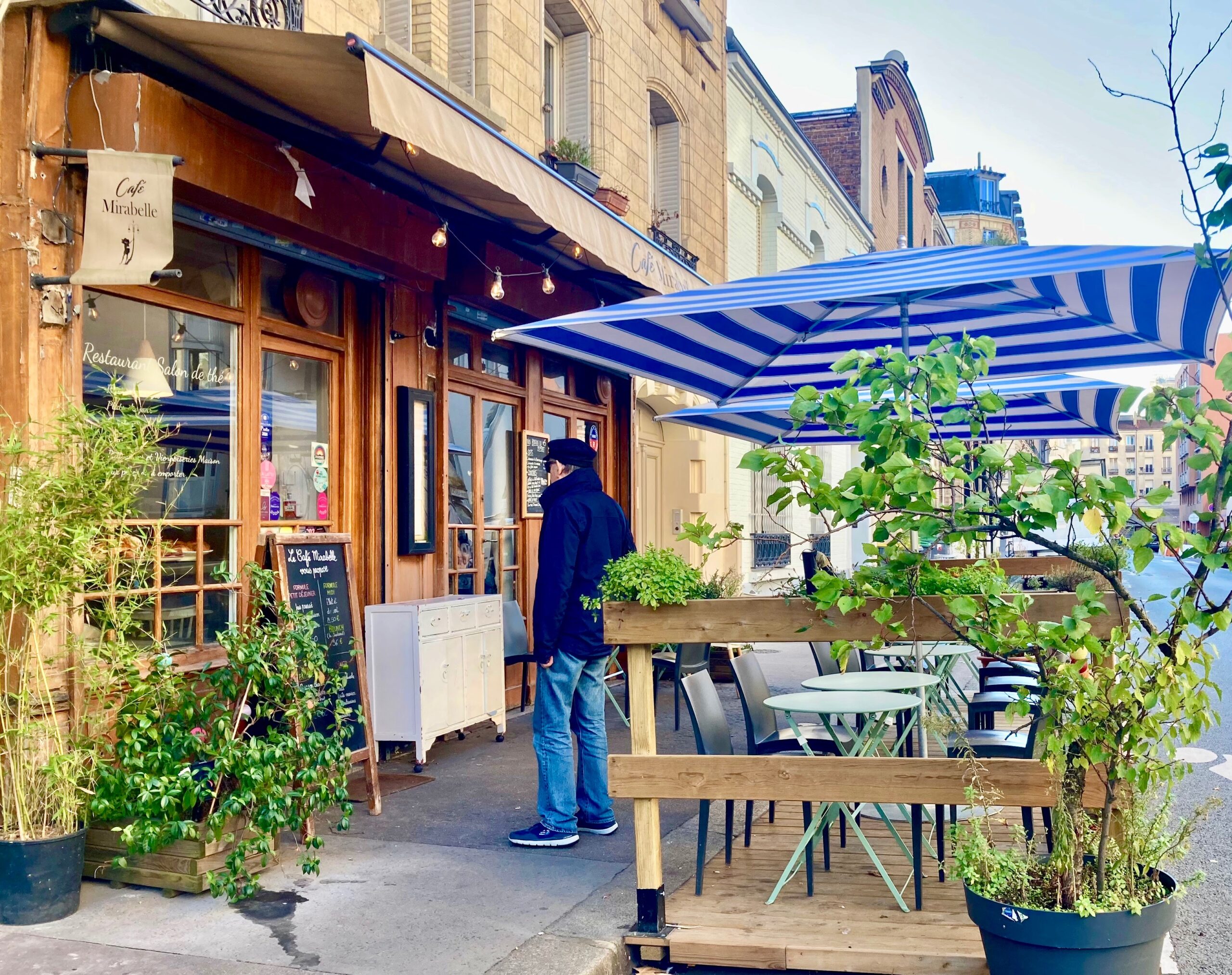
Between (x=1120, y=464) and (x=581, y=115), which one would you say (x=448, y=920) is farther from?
(x=1120, y=464)

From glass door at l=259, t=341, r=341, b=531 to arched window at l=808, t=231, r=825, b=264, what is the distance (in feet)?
49.2

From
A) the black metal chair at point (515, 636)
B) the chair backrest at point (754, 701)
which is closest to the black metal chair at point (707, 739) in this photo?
the chair backrest at point (754, 701)

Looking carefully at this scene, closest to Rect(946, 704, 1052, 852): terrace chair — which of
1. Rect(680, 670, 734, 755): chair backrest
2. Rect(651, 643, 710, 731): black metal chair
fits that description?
Rect(680, 670, 734, 755): chair backrest

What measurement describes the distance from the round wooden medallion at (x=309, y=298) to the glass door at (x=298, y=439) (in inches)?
7.1

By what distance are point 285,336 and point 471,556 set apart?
2616 mm

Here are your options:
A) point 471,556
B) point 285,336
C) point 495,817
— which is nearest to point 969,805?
point 495,817

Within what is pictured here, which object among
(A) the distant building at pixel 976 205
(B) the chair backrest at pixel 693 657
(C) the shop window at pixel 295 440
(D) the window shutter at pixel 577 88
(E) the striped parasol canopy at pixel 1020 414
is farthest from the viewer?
(A) the distant building at pixel 976 205

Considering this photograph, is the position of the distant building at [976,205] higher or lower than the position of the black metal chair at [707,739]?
higher

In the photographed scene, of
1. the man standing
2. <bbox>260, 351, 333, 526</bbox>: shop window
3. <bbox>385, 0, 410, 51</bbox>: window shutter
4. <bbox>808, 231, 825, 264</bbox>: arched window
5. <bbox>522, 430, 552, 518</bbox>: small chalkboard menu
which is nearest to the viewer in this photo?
the man standing

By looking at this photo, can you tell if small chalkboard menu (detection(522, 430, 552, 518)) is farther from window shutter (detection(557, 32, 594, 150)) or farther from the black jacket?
the black jacket

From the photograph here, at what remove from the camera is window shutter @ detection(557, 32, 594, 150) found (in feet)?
35.1

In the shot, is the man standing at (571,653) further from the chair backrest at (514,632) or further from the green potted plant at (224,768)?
the chair backrest at (514,632)

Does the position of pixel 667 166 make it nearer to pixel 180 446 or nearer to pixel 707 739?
pixel 180 446

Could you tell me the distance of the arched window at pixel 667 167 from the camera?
13.1 meters
